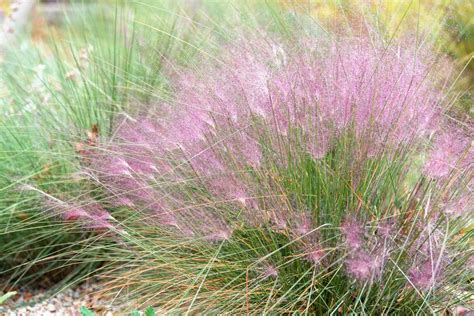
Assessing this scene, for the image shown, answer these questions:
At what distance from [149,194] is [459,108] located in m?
1.34

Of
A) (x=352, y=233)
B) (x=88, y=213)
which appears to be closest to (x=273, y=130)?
(x=352, y=233)

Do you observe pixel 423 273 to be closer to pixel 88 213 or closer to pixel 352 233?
pixel 352 233

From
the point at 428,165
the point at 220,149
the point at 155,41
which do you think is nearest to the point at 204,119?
the point at 220,149

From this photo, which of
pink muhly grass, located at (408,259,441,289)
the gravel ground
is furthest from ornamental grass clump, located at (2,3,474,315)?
the gravel ground

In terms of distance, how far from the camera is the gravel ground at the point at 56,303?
12.6ft

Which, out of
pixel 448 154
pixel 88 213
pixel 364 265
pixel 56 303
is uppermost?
pixel 448 154

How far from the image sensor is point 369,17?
3.62m

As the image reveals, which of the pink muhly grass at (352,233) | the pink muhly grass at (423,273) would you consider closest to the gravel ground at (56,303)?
the pink muhly grass at (352,233)

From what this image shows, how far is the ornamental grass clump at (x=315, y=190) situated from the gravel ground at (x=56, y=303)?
0.56 m

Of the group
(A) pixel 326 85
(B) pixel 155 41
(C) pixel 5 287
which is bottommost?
(C) pixel 5 287

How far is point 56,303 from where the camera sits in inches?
159

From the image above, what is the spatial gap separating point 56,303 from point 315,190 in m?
1.65

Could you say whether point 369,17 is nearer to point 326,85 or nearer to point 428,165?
point 326,85

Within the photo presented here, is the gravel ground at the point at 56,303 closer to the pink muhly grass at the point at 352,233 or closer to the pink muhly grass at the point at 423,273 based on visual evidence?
the pink muhly grass at the point at 352,233
